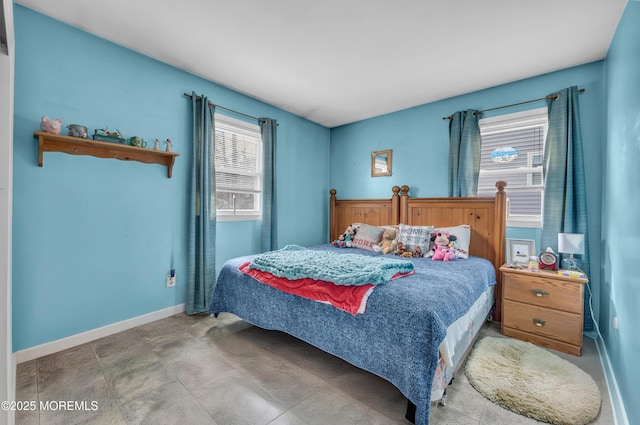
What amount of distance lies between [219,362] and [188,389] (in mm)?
306

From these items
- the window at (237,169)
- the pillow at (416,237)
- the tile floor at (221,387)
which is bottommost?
the tile floor at (221,387)

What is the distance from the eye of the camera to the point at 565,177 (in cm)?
251

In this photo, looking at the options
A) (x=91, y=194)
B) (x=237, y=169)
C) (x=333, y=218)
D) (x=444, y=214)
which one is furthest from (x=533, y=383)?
(x=91, y=194)

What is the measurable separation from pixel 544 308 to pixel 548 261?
0.42 m

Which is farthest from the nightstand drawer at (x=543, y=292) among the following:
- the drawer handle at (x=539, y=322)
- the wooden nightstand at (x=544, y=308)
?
the drawer handle at (x=539, y=322)

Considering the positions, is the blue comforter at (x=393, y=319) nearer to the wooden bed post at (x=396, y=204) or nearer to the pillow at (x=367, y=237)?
the pillow at (x=367, y=237)

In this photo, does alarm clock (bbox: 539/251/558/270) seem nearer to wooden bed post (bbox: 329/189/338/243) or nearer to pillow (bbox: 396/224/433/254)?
pillow (bbox: 396/224/433/254)

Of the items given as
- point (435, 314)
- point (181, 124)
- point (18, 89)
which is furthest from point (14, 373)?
point (435, 314)

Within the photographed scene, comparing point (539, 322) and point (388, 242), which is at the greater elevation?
point (388, 242)

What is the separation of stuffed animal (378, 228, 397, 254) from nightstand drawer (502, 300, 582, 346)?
113cm

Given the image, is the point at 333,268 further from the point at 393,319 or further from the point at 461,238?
the point at 461,238

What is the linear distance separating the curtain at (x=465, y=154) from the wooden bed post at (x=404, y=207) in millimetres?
572

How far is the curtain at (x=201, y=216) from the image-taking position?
2799 mm

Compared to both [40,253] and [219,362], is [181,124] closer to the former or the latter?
[40,253]
